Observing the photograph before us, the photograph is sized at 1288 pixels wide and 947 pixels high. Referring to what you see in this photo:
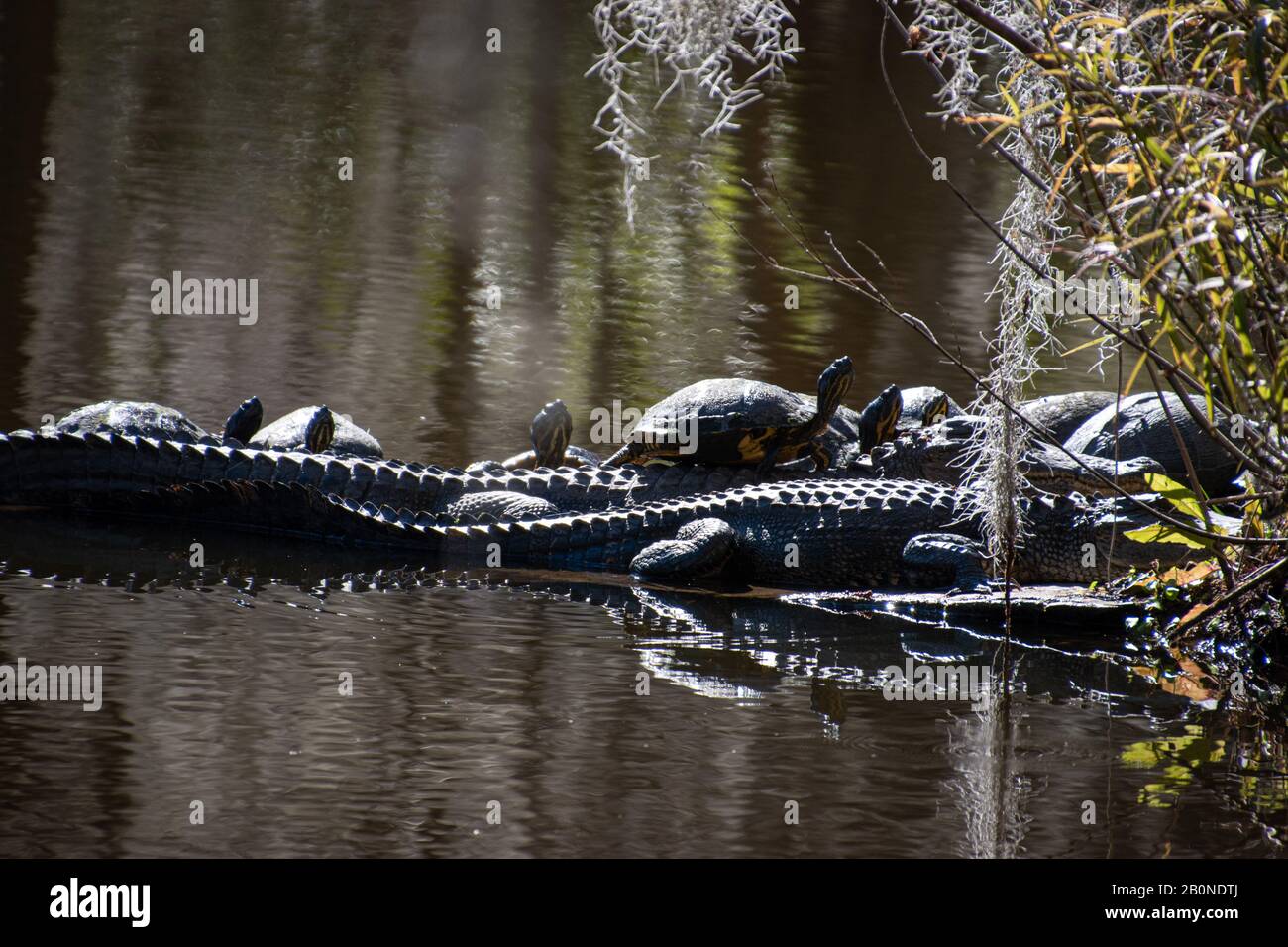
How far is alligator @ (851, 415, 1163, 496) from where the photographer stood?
6.57 meters

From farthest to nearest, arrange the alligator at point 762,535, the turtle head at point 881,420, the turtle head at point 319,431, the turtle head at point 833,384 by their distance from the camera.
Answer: the turtle head at point 881,420
the turtle head at point 319,431
the turtle head at point 833,384
the alligator at point 762,535

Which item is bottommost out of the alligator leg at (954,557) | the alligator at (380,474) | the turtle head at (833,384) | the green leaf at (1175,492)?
the alligator leg at (954,557)

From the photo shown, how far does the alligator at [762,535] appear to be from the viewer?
6.04 m

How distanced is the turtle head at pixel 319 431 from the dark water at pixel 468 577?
25.0 inches

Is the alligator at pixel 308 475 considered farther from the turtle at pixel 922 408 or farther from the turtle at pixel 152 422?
the turtle at pixel 922 408

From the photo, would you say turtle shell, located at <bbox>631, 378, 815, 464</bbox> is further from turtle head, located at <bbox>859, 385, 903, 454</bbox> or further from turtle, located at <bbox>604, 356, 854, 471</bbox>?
turtle head, located at <bbox>859, 385, 903, 454</bbox>

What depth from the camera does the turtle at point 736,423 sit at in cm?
662

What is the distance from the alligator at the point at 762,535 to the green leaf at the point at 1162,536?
1.73ft

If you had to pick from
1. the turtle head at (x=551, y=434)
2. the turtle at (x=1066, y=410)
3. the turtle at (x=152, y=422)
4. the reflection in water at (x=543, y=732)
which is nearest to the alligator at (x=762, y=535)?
the reflection in water at (x=543, y=732)

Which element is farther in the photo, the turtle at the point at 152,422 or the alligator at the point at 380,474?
the turtle at the point at 152,422

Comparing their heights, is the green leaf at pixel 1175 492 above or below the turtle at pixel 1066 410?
below

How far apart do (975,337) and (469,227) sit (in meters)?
4.37

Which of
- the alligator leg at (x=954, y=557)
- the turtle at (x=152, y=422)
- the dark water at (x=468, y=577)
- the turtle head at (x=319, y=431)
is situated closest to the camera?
the dark water at (x=468, y=577)

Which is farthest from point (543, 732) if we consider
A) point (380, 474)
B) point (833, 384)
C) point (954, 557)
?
point (833, 384)
